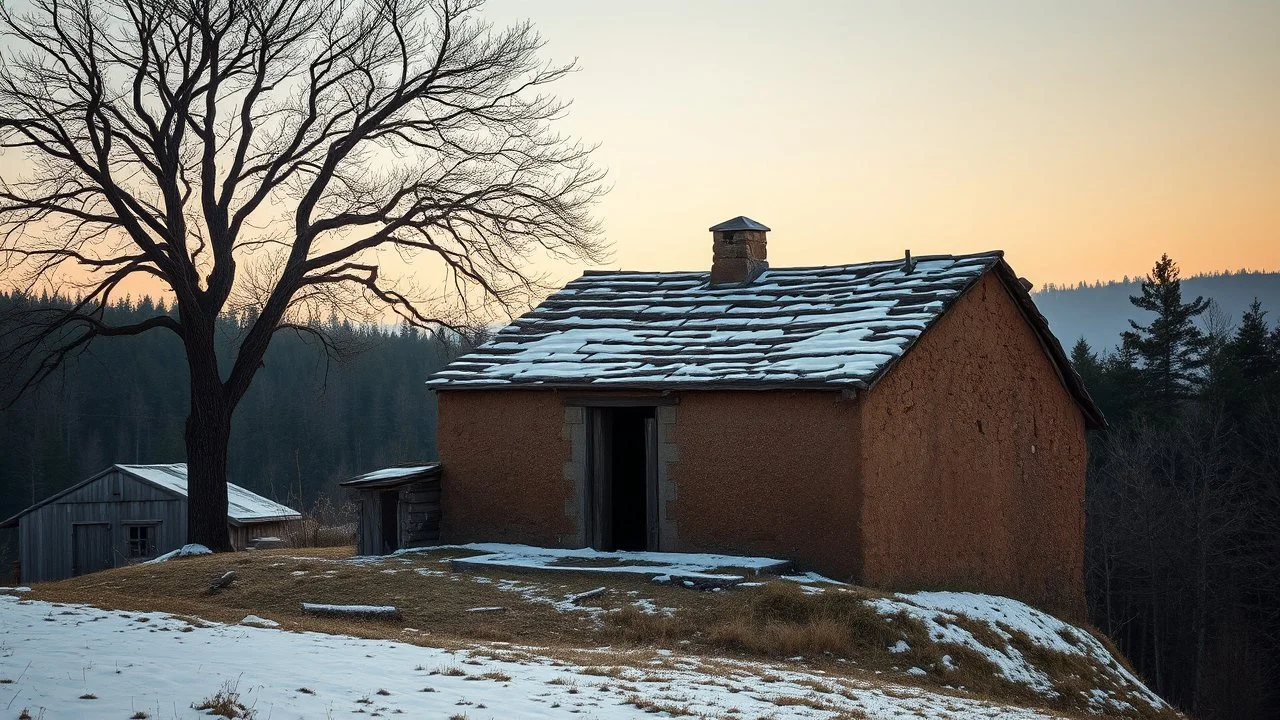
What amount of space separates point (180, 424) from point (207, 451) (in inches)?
2183

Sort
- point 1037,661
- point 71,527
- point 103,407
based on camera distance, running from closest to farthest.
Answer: point 1037,661, point 71,527, point 103,407

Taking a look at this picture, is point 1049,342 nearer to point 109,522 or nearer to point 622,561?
point 622,561

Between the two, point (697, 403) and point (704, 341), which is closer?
point (697, 403)

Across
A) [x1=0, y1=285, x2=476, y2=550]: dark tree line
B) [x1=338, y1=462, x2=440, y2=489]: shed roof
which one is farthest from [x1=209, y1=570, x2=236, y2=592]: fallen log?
[x1=0, y1=285, x2=476, y2=550]: dark tree line

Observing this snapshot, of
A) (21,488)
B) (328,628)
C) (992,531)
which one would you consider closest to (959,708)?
(328,628)

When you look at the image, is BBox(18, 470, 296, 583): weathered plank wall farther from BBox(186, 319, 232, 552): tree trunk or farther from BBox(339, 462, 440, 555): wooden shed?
BBox(339, 462, 440, 555): wooden shed

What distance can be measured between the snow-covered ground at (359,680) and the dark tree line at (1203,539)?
2838 cm

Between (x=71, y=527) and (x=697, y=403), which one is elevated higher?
(x=697, y=403)

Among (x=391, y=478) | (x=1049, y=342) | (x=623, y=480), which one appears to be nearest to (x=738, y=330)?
(x=623, y=480)

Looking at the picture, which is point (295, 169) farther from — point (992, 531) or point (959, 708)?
point (959, 708)

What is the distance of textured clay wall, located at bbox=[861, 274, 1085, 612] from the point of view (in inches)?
595

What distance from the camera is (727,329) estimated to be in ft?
57.4

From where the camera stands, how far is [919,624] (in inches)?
481

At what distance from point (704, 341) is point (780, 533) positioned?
3268 millimetres
